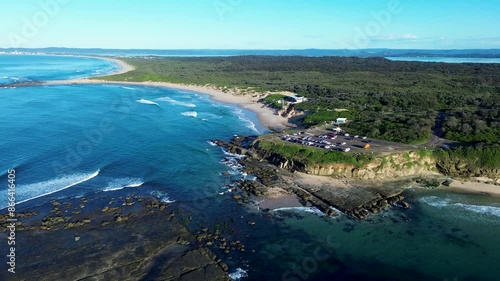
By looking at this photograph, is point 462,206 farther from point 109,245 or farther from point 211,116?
point 211,116

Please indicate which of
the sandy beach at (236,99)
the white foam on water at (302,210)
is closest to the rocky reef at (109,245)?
the white foam on water at (302,210)

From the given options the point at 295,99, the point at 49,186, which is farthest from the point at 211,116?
the point at 49,186

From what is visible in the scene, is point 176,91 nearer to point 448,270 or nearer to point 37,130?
point 37,130

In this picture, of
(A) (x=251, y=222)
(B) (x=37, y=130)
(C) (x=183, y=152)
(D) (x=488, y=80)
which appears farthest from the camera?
(D) (x=488, y=80)

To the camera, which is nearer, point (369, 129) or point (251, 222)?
point (251, 222)

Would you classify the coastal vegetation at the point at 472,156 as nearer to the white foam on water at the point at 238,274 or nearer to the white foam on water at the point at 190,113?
the white foam on water at the point at 238,274

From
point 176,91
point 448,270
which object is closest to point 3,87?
point 176,91
